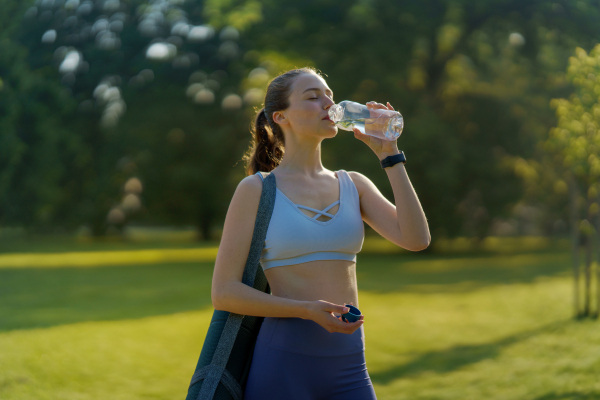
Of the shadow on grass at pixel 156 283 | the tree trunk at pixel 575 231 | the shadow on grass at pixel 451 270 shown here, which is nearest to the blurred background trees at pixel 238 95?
the shadow on grass at pixel 451 270

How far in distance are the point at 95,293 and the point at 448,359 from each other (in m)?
8.35

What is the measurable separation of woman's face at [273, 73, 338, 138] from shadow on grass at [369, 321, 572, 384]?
5065 mm

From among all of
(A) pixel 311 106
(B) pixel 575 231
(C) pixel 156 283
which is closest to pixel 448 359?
(B) pixel 575 231

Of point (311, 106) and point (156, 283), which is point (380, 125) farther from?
point (156, 283)

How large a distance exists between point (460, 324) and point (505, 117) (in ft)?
49.1

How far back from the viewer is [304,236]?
2.00 metres

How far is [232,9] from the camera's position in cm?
2041

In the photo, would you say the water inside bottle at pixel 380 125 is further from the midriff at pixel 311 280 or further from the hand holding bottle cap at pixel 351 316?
the hand holding bottle cap at pixel 351 316

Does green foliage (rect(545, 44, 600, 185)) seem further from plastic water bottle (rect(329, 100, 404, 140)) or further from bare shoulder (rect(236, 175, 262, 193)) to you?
bare shoulder (rect(236, 175, 262, 193))

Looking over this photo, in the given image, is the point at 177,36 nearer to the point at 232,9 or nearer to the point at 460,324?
the point at 232,9

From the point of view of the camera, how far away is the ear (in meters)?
2.26

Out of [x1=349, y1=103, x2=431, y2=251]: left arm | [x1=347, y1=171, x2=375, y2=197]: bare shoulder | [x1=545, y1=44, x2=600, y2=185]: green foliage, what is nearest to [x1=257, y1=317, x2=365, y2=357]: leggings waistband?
[x1=349, y1=103, x2=431, y2=251]: left arm

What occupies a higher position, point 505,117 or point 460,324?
point 505,117

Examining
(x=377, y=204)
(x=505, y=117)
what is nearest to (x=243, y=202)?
(x=377, y=204)
